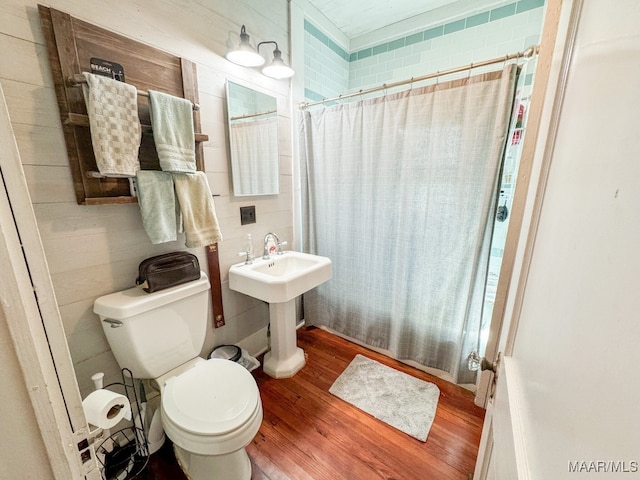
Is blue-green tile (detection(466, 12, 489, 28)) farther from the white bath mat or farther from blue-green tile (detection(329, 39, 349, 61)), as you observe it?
the white bath mat

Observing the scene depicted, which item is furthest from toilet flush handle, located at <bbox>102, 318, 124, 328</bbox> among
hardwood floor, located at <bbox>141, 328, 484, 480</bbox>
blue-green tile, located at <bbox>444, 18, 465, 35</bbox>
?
blue-green tile, located at <bbox>444, 18, 465, 35</bbox>

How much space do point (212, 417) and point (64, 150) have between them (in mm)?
1185

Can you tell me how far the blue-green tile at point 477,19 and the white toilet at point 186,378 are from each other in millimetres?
2460

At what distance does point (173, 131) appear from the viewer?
119 cm

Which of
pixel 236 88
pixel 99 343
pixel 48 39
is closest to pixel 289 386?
pixel 99 343

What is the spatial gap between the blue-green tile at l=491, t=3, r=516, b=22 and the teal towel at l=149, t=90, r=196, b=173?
2.04 meters

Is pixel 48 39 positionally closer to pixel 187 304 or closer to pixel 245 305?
pixel 187 304

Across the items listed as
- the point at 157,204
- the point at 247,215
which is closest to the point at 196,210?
the point at 157,204

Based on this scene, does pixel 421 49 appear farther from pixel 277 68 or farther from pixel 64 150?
pixel 64 150

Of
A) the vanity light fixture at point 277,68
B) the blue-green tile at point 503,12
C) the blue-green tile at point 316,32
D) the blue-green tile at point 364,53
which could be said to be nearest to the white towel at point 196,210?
the vanity light fixture at point 277,68

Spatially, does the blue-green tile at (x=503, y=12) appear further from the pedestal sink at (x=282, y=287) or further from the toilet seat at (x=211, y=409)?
the toilet seat at (x=211, y=409)

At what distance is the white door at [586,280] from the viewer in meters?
0.23

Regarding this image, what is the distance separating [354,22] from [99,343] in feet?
8.78

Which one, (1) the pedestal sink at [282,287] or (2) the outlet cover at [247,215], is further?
(2) the outlet cover at [247,215]
